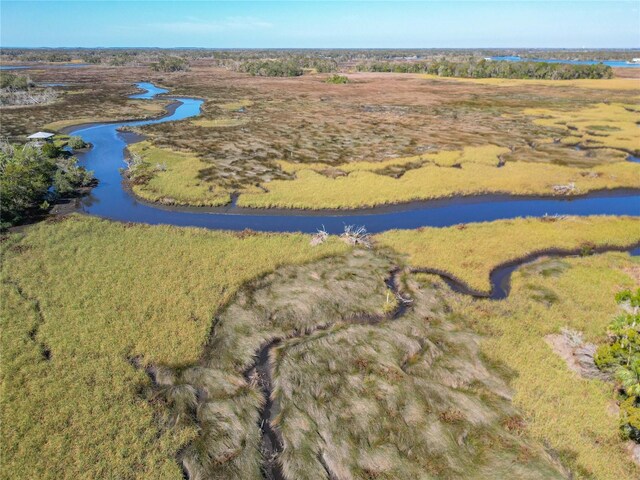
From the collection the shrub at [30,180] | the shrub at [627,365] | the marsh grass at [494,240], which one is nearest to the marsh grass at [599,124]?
the marsh grass at [494,240]

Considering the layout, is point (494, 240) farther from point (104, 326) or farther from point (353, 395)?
point (104, 326)

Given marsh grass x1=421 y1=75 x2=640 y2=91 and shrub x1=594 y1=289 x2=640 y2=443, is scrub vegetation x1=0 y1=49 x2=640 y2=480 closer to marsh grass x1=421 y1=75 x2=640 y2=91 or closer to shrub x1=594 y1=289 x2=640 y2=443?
shrub x1=594 y1=289 x2=640 y2=443

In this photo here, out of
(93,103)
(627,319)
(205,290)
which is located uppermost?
(93,103)

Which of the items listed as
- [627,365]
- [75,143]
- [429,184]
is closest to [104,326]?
[627,365]

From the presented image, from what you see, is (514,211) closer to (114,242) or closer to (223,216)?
(223,216)

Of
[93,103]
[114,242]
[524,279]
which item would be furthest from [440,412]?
[93,103]

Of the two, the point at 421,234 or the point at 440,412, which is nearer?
the point at 440,412
